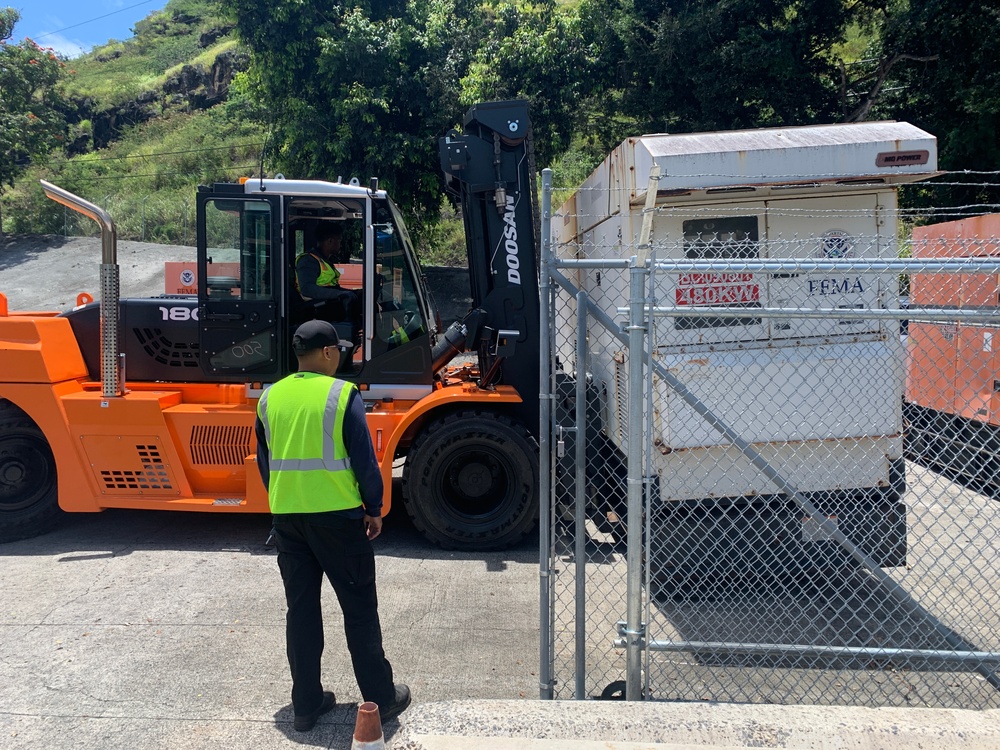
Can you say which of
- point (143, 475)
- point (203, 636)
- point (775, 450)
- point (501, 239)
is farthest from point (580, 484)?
point (143, 475)

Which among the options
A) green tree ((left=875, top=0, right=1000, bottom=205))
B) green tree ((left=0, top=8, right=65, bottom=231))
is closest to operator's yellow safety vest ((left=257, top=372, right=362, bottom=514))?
green tree ((left=875, top=0, right=1000, bottom=205))

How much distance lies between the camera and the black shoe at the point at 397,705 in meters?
3.65

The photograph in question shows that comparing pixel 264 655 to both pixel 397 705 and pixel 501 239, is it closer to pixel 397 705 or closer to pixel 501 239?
pixel 397 705

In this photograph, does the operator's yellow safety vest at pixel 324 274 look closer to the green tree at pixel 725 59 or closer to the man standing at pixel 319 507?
the man standing at pixel 319 507

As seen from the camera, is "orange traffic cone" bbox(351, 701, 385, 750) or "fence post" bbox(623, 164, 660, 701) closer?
"orange traffic cone" bbox(351, 701, 385, 750)

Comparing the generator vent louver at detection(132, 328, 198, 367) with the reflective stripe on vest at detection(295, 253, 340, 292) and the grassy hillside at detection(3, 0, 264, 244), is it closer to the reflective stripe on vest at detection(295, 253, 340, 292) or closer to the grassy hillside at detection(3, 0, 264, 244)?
the reflective stripe on vest at detection(295, 253, 340, 292)

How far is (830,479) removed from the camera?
4688 mm

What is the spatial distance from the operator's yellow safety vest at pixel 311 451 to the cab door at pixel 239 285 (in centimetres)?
255

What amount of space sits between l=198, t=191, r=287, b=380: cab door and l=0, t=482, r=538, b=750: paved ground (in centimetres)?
144

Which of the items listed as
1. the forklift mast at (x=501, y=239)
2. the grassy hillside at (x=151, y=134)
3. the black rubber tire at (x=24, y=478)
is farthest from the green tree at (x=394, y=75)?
the black rubber tire at (x=24, y=478)

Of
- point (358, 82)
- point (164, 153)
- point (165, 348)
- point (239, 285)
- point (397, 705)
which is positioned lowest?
point (397, 705)

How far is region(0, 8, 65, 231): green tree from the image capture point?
21781 millimetres

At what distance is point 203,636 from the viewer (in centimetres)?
448

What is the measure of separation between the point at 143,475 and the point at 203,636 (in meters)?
1.96
